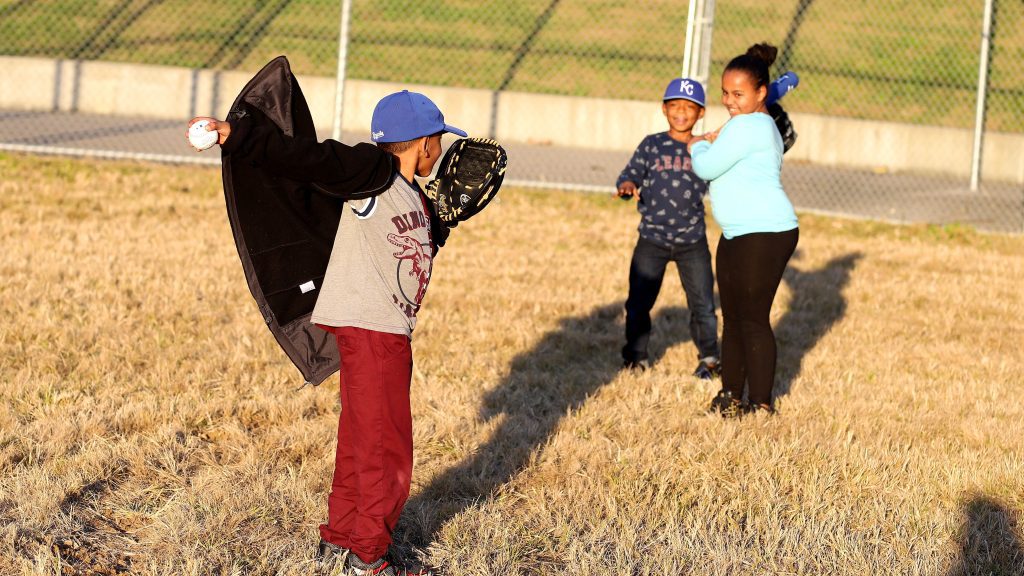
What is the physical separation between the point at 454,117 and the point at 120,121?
4156 millimetres

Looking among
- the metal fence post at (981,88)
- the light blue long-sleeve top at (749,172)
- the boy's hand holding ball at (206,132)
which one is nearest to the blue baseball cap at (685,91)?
the light blue long-sleeve top at (749,172)

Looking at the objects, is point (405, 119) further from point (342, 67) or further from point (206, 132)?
point (342, 67)

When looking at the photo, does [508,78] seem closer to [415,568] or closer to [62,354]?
[62,354]

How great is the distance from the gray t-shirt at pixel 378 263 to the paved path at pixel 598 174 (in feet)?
25.3

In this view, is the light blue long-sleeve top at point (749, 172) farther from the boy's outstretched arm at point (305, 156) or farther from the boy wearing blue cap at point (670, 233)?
the boy's outstretched arm at point (305, 156)

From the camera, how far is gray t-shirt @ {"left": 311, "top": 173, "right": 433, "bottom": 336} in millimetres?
3254

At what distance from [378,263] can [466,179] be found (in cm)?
37

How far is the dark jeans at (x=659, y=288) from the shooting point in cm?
603

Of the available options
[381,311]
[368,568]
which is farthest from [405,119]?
[368,568]

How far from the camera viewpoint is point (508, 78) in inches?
641

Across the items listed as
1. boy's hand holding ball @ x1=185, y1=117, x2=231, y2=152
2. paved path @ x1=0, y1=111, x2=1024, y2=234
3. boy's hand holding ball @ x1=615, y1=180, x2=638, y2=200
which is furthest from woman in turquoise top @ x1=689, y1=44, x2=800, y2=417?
paved path @ x1=0, y1=111, x2=1024, y2=234

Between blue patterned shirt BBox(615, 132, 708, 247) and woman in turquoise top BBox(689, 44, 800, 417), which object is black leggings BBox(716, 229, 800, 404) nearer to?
woman in turquoise top BBox(689, 44, 800, 417)

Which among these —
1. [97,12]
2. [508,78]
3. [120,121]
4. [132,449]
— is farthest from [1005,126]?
[132,449]

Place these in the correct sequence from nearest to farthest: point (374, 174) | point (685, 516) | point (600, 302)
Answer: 1. point (374, 174)
2. point (685, 516)
3. point (600, 302)
